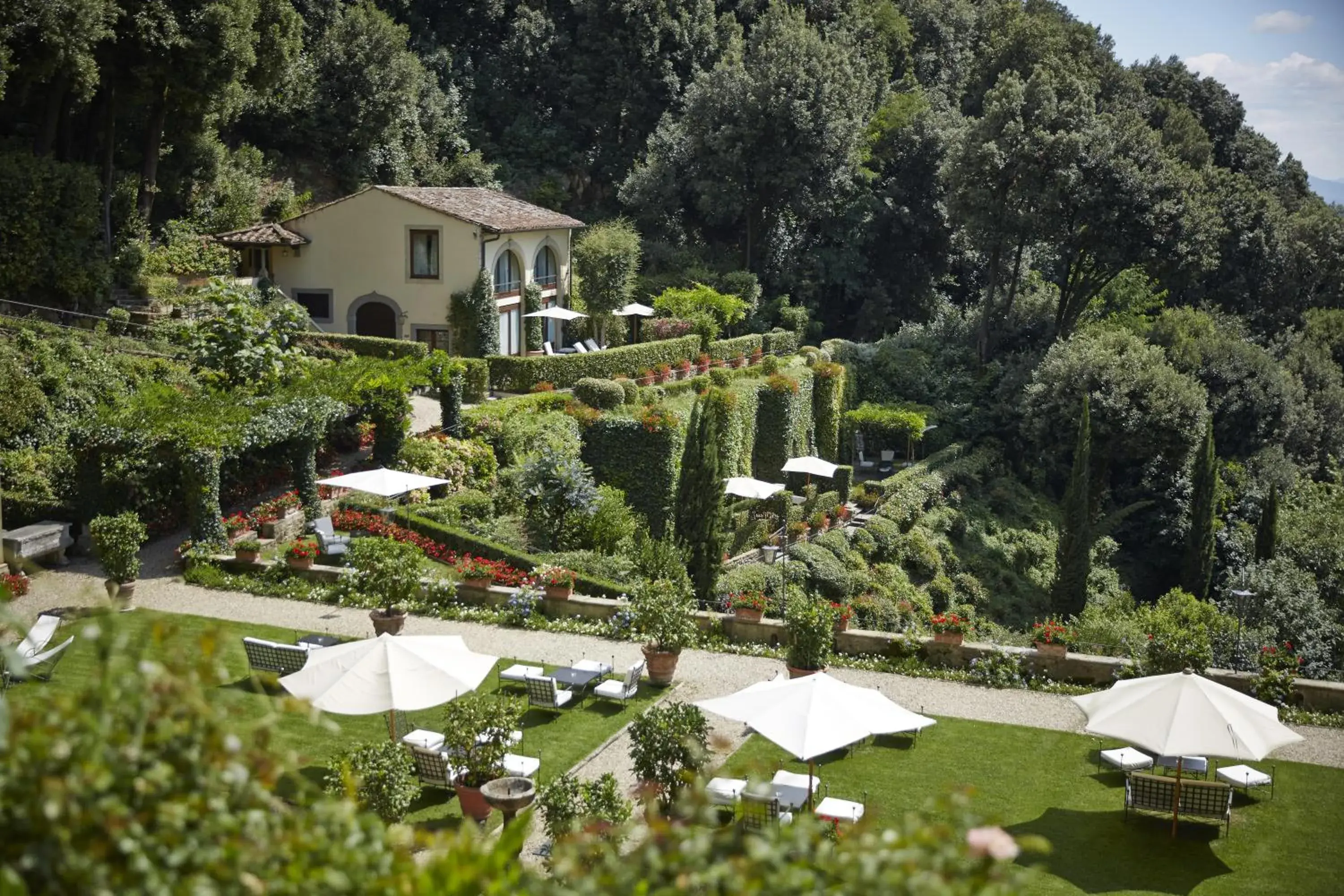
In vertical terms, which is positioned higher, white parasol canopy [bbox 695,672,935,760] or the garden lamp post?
white parasol canopy [bbox 695,672,935,760]

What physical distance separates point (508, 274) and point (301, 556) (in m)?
21.6

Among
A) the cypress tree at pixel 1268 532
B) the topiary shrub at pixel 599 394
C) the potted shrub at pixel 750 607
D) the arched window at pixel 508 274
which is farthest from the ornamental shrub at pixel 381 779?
the cypress tree at pixel 1268 532

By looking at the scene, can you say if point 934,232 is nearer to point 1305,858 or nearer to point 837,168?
point 837,168

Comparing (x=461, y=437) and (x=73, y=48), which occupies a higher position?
(x=73, y=48)

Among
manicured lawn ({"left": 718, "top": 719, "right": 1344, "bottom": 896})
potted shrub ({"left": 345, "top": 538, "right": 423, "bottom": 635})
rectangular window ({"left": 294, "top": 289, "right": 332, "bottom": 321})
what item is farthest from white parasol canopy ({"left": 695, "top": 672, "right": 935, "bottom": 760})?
rectangular window ({"left": 294, "top": 289, "right": 332, "bottom": 321})

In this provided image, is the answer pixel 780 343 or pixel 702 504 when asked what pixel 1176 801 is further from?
pixel 780 343

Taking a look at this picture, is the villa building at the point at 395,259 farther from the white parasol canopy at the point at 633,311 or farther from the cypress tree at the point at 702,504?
the cypress tree at the point at 702,504

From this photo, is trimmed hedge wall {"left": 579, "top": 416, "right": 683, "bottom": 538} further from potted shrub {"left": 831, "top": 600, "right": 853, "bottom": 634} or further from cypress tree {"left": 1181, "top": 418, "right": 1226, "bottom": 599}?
cypress tree {"left": 1181, "top": 418, "right": 1226, "bottom": 599}

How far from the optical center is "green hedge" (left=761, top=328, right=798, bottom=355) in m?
46.7

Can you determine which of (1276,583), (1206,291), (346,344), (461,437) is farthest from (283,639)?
(1206,291)

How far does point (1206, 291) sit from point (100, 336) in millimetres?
44869

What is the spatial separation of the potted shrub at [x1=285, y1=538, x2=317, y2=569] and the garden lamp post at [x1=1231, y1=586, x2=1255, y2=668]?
16.0 meters

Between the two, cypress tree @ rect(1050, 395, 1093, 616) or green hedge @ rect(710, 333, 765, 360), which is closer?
cypress tree @ rect(1050, 395, 1093, 616)

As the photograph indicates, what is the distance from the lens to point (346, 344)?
116ft
